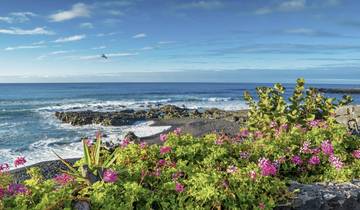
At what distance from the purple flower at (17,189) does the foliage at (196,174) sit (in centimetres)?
1

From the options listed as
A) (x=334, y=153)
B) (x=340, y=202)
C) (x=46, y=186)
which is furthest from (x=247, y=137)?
(x=46, y=186)

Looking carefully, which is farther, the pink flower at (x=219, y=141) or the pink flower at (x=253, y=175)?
the pink flower at (x=219, y=141)

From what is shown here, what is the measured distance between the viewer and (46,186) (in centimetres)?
424

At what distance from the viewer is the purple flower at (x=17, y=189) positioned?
4141 millimetres

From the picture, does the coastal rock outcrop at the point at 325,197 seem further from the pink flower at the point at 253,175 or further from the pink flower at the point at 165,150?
the pink flower at the point at 165,150

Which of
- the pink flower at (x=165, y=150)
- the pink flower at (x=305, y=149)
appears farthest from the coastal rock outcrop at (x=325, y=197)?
the pink flower at (x=165, y=150)

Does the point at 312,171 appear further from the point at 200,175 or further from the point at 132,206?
the point at 132,206

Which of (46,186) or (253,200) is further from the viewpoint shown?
(253,200)

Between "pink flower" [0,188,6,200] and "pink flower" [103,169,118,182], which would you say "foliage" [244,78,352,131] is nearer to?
"pink flower" [103,169,118,182]

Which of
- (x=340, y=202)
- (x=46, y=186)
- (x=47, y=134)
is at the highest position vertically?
(x=46, y=186)

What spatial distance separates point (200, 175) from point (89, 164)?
4.91 feet

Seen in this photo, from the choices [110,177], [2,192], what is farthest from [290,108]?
[2,192]

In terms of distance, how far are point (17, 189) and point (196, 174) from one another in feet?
7.38

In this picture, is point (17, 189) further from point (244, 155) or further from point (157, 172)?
point (244, 155)
